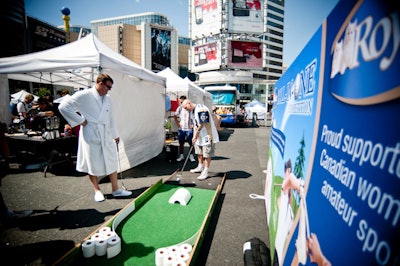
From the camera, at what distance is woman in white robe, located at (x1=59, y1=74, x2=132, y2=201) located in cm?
346

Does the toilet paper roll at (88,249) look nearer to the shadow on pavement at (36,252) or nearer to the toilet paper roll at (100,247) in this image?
the toilet paper roll at (100,247)

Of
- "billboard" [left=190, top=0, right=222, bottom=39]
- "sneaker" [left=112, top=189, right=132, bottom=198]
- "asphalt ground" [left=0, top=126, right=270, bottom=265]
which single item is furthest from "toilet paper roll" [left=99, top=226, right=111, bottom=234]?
"billboard" [left=190, top=0, right=222, bottom=39]

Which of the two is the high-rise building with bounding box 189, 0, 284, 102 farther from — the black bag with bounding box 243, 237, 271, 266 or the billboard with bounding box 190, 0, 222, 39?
the black bag with bounding box 243, 237, 271, 266

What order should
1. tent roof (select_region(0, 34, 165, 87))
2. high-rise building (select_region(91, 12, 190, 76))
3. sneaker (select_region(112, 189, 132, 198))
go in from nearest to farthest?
1. sneaker (select_region(112, 189, 132, 198))
2. tent roof (select_region(0, 34, 165, 87))
3. high-rise building (select_region(91, 12, 190, 76))

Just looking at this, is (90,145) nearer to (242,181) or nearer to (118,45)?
(242,181)

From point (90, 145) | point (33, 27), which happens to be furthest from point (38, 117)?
point (33, 27)

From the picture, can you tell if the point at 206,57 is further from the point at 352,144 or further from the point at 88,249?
the point at 352,144

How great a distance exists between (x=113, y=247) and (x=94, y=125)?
2148 mm

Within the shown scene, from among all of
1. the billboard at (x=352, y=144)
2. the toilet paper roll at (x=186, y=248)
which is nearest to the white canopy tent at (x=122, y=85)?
the toilet paper roll at (x=186, y=248)

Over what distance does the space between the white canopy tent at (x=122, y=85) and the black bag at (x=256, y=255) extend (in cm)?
427

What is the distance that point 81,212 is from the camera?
3408 millimetres

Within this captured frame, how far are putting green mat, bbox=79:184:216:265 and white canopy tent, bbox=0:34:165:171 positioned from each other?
2513 millimetres

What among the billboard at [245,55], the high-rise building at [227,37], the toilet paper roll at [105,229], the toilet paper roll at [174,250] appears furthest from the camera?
the billboard at [245,55]

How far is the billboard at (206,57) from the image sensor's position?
38094mm
